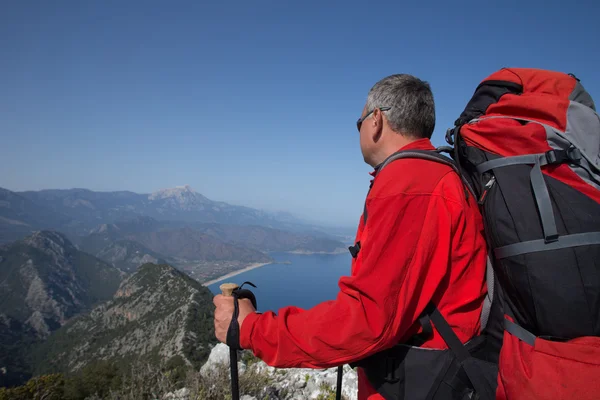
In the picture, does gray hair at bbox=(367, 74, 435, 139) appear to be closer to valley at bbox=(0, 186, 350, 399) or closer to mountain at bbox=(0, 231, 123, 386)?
valley at bbox=(0, 186, 350, 399)

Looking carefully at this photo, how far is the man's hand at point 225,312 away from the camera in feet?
5.55

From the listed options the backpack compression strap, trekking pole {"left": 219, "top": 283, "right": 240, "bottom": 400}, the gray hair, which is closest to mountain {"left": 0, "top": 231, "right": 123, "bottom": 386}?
trekking pole {"left": 219, "top": 283, "right": 240, "bottom": 400}

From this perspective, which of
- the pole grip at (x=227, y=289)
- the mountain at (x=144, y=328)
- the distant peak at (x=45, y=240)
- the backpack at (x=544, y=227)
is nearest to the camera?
the backpack at (x=544, y=227)

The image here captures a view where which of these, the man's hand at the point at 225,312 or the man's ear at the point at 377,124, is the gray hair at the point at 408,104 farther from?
the man's hand at the point at 225,312

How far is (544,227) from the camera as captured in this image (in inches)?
48.0

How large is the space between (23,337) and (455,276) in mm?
128959

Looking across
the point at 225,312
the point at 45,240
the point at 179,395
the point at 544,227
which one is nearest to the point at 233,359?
the point at 225,312

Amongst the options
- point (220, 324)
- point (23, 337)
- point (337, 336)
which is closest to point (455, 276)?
point (337, 336)

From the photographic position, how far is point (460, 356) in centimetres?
157

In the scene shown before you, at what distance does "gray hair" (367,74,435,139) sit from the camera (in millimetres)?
1844

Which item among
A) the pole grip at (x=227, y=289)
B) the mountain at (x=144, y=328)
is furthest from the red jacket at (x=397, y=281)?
the mountain at (x=144, y=328)

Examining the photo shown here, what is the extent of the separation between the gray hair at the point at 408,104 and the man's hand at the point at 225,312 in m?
1.30

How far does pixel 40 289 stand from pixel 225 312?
533 feet

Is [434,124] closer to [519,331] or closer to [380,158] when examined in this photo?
[380,158]
